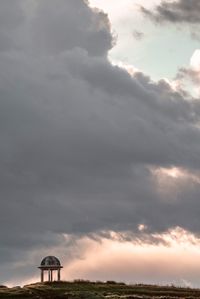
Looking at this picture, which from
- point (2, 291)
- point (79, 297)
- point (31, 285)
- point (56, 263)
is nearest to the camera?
point (79, 297)

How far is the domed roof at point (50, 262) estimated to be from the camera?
11886cm

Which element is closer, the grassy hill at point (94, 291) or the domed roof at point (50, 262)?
the grassy hill at point (94, 291)

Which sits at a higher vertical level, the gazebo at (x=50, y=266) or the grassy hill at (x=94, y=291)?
the gazebo at (x=50, y=266)

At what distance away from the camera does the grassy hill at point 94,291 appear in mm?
92125

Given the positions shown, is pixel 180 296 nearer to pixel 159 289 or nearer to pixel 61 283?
pixel 159 289

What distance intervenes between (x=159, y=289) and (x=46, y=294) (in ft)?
67.4

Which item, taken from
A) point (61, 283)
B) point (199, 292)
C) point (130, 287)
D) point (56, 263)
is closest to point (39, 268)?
point (56, 263)

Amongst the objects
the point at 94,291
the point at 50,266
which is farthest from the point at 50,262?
the point at 94,291

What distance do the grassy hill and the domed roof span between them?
32.7 feet

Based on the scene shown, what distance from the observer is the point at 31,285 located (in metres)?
105

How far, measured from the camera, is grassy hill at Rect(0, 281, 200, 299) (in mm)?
92125

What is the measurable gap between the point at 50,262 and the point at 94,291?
22082mm

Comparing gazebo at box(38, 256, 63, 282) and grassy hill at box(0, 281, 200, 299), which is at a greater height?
gazebo at box(38, 256, 63, 282)

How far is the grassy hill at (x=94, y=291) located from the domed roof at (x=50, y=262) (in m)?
9.98
